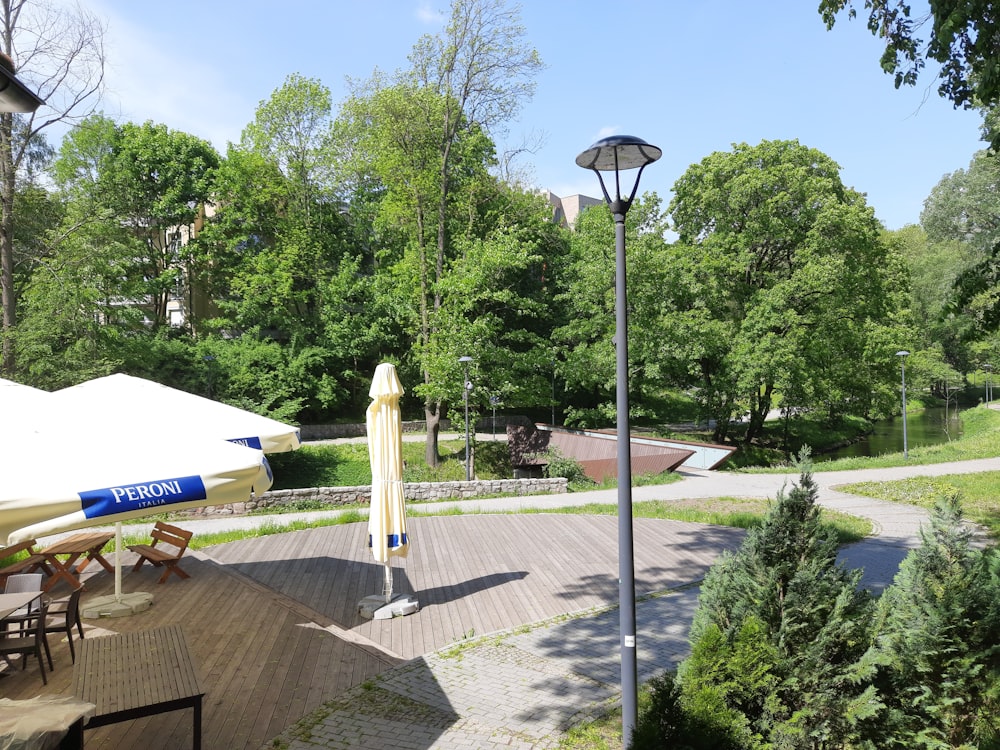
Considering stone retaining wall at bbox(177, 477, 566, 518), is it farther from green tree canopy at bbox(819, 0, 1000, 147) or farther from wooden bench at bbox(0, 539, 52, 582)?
green tree canopy at bbox(819, 0, 1000, 147)

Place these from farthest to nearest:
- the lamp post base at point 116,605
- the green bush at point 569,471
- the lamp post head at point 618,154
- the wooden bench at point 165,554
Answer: the green bush at point 569,471 < the wooden bench at point 165,554 < the lamp post base at point 116,605 < the lamp post head at point 618,154

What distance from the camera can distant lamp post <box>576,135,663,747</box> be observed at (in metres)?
4.41

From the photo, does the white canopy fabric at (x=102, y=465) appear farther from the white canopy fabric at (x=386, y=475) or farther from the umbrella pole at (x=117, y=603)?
the umbrella pole at (x=117, y=603)

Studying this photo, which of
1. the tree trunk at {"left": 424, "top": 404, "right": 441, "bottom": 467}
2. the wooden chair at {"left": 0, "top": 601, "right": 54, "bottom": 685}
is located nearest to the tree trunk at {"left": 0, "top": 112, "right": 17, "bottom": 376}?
the tree trunk at {"left": 424, "top": 404, "right": 441, "bottom": 467}

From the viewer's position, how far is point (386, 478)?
24.3ft

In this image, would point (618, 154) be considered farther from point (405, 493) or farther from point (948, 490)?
point (948, 490)

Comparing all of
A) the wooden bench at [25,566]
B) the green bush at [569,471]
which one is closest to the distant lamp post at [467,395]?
the green bush at [569,471]

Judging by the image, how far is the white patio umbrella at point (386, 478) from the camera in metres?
7.38

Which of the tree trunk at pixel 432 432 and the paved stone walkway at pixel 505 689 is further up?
the tree trunk at pixel 432 432

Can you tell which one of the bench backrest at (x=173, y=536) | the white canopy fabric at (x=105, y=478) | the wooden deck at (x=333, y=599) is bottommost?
the wooden deck at (x=333, y=599)

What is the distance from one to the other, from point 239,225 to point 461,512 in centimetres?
2484

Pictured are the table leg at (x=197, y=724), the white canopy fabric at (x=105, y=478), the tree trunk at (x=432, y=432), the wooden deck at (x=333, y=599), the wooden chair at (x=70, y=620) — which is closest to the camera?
the white canopy fabric at (x=105, y=478)

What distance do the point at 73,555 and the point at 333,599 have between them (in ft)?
11.7

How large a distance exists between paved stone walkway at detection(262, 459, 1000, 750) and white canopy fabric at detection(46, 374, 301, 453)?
2.54 metres
